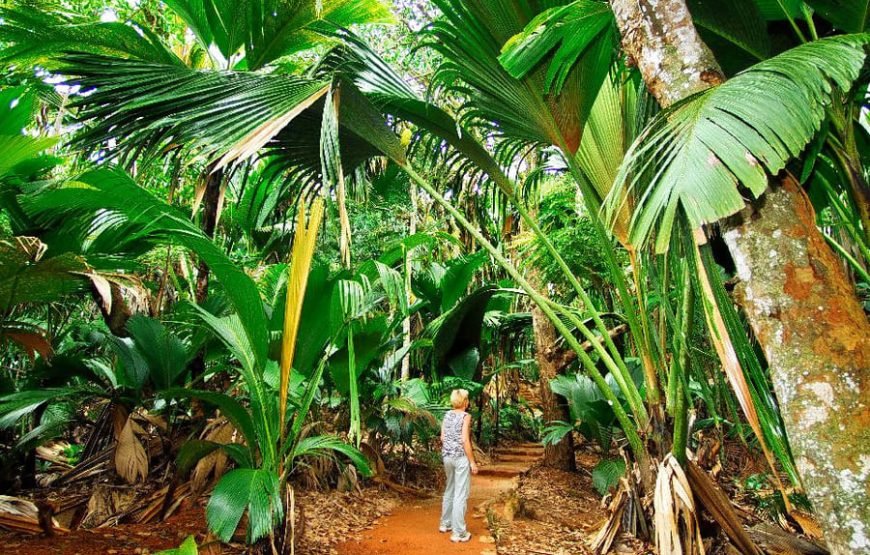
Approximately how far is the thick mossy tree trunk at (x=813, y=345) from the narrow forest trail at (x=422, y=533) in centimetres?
333

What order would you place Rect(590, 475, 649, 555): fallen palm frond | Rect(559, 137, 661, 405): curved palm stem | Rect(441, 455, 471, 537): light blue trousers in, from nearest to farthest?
Rect(559, 137, 661, 405): curved palm stem, Rect(590, 475, 649, 555): fallen palm frond, Rect(441, 455, 471, 537): light blue trousers

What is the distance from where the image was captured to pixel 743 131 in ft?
4.54

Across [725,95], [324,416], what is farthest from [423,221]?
[725,95]

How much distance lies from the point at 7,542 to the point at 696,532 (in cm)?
391

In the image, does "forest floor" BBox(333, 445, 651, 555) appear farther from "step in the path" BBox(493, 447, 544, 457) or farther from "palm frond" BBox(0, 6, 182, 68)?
"palm frond" BBox(0, 6, 182, 68)

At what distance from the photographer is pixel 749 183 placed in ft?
4.33

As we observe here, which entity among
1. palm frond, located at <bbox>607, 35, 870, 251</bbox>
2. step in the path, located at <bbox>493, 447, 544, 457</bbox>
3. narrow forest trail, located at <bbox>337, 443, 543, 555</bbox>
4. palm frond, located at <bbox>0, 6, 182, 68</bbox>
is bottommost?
step in the path, located at <bbox>493, 447, 544, 457</bbox>

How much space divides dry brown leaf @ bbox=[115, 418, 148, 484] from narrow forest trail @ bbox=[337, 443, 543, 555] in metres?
1.64

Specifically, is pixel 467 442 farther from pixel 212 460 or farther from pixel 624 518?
pixel 212 460

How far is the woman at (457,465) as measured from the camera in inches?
182

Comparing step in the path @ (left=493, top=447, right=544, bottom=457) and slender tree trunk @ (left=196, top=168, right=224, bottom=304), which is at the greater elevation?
slender tree trunk @ (left=196, top=168, right=224, bottom=304)

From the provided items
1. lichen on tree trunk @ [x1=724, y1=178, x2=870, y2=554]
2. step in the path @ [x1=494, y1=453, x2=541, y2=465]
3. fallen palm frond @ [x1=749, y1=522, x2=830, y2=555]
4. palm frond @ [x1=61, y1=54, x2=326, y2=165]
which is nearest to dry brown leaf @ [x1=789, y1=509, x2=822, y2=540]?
fallen palm frond @ [x1=749, y1=522, x2=830, y2=555]

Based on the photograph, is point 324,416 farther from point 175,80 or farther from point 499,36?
point 499,36

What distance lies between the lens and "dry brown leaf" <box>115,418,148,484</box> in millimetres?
4230
